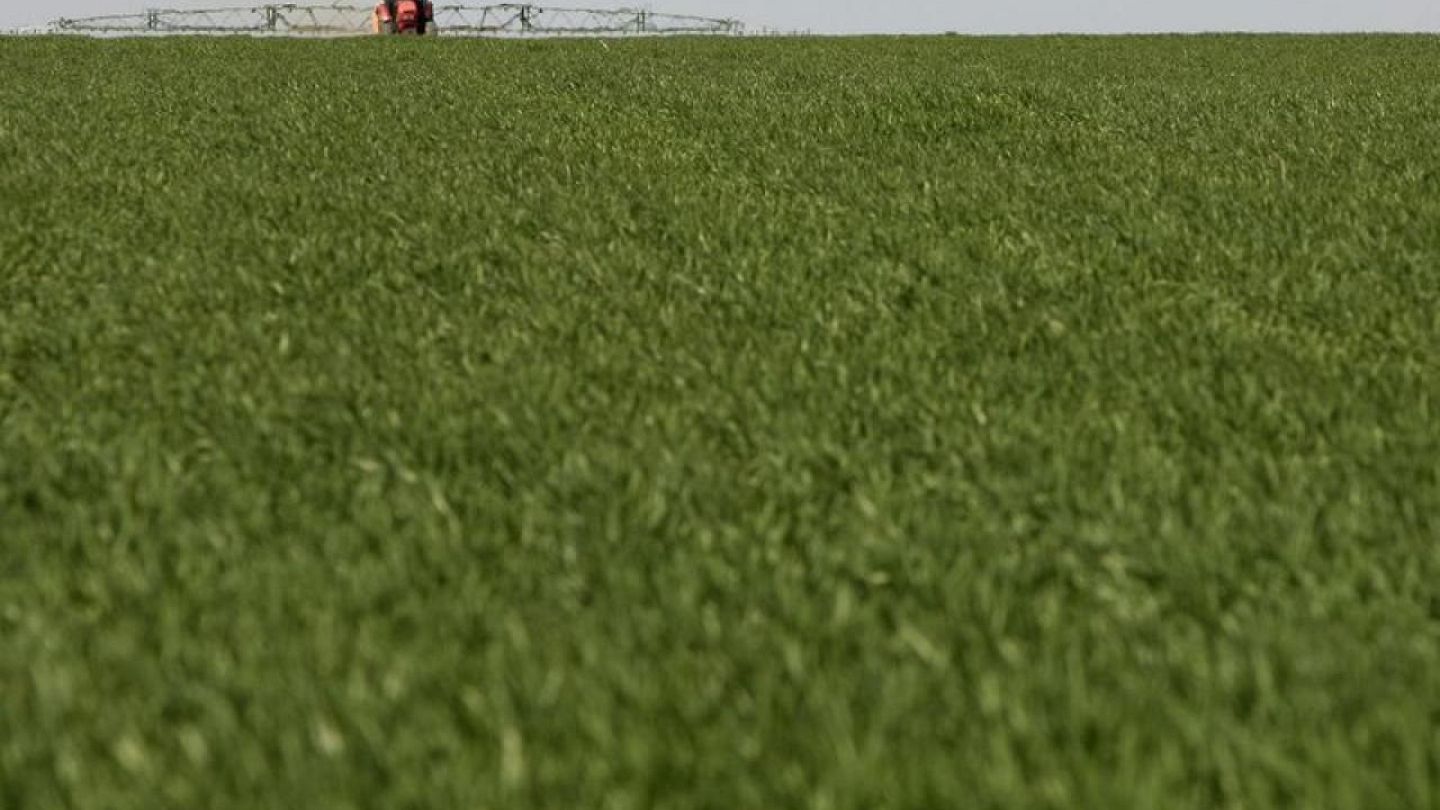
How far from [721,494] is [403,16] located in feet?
126

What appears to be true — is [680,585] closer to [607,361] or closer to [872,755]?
[872,755]

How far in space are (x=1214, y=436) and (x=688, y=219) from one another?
404 cm

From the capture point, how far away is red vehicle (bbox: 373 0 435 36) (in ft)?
130

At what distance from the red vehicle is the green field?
3256 cm

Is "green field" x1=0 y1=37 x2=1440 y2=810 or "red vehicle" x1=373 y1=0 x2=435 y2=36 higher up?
"red vehicle" x1=373 y1=0 x2=435 y2=36

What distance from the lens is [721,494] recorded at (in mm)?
3646

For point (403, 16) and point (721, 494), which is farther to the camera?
point (403, 16)

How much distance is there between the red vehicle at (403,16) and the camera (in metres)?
39.6

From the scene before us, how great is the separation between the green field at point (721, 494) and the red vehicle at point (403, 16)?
32564mm

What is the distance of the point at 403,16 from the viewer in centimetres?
3959

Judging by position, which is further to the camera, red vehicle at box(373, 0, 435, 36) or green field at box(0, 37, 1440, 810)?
red vehicle at box(373, 0, 435, 36)

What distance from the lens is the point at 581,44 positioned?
25.3 metres

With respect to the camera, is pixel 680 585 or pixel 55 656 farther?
pixel 680 585

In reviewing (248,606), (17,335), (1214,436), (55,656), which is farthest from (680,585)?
(17,335)
